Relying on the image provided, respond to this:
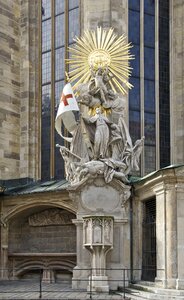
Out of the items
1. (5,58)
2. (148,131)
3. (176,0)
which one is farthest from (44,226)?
(176,0)

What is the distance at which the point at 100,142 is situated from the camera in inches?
709

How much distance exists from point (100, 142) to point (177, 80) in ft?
26.6

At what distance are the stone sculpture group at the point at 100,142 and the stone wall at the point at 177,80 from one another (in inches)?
225

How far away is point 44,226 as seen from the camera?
2194 centimetres

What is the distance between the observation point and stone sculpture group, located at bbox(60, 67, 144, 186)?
17875 mm

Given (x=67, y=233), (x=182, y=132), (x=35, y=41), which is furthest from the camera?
(x=35, y=41)

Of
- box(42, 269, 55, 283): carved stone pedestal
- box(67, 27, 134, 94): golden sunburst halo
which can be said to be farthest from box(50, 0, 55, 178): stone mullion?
box(67, 27, 134, 94): golden sunburst halo

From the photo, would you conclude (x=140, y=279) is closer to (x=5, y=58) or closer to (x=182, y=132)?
(x=182, y=132)

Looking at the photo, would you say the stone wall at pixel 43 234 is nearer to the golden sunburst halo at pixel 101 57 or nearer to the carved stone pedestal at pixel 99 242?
the carved stone pedestal at pixel 99 242

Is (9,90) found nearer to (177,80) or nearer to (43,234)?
(43,234)

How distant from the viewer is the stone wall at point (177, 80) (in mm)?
24523

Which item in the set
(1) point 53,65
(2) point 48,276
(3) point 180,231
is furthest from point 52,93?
(3) point 180,231

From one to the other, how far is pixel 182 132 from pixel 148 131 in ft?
4.52

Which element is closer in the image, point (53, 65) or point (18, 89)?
point (53, 65)
